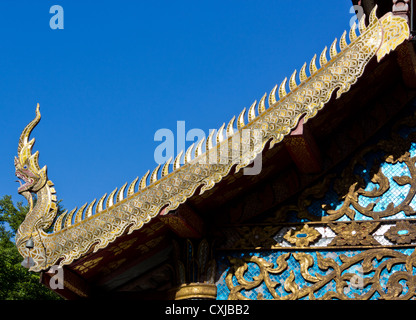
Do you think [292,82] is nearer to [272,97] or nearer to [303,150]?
[272,97]

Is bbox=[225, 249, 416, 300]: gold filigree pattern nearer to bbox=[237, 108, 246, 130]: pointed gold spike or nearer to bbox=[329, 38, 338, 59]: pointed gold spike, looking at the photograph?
bbox=[237, 108, 246, 130]: pointed gold spike

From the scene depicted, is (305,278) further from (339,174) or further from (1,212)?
(1,212)

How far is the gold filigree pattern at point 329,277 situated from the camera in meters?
4.72

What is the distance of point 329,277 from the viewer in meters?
4.85

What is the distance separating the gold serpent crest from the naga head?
32cm

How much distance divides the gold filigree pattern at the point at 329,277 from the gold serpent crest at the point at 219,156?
→ 782 millimetres

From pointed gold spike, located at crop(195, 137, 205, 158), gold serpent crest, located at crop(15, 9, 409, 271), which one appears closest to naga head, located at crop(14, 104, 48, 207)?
gold serpent crest, located at crop(15, 9, 409, 271)

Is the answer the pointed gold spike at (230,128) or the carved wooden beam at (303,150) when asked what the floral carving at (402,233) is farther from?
the pointed gold spike at (230,128)

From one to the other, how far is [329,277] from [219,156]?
1128mm

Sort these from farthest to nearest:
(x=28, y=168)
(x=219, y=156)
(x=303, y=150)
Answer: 1. (x=28, y=168)
2. (x=303, y=150)
3. (x=219, y=156)

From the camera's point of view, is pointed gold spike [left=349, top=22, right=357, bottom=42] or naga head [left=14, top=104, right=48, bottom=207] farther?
naga head [left=14, top=104, right=48, bottom=207]

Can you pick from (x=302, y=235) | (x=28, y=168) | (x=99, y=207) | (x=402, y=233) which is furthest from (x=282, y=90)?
(x=28, y=168)

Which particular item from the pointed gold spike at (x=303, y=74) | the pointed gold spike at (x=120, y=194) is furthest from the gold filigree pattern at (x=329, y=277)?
the pointed gold spike at (x=303, y=74)

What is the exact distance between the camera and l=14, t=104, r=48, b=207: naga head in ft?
16.6
